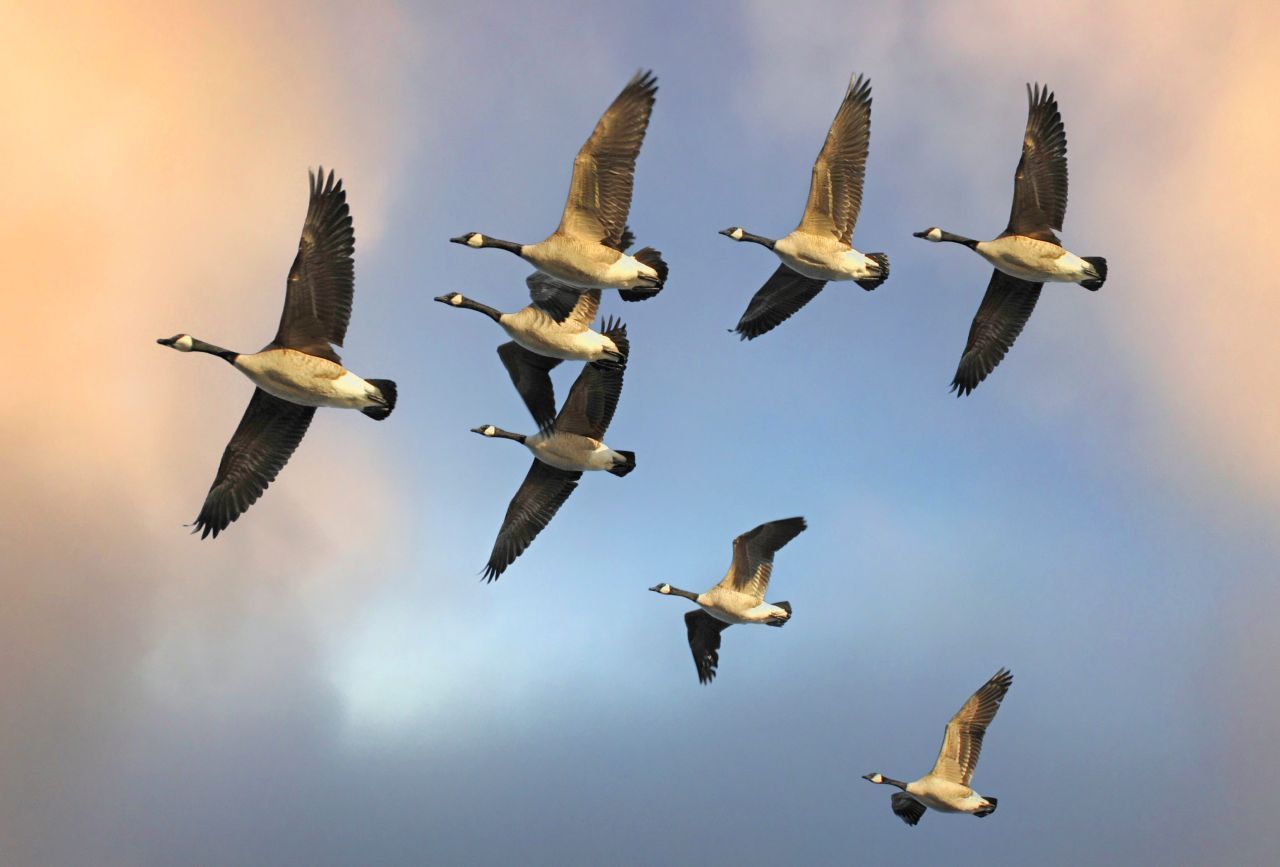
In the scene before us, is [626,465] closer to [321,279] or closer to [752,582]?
[752,582]

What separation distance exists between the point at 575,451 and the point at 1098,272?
31.5 feet

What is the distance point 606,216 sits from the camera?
73.3 feet

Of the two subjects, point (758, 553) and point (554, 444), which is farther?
point (758, 553)

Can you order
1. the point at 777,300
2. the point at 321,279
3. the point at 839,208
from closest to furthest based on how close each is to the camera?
1. the point at 321,279
2. the point at 839,208
3. the point at 777,300

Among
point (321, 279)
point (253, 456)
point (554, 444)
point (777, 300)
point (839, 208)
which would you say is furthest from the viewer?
point (777, 300)

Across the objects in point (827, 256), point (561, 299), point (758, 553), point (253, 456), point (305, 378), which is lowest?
point (253, 456)

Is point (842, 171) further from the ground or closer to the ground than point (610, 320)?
further from the ground

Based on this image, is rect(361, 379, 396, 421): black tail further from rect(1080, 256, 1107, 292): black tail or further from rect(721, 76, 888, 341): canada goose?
rect(1080, 256, 1107, 292): black tail

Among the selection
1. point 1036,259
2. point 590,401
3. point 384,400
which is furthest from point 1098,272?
point 384,400

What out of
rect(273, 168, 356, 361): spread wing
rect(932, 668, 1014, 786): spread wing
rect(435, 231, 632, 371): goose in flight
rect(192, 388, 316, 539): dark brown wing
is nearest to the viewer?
→ rect(273, 168, 356, 361): spread wing

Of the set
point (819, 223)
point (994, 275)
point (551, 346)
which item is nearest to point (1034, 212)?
point (994, 275)

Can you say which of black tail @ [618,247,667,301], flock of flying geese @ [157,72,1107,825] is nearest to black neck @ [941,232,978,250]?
flock of flying geese @ [157,72,1107,825]

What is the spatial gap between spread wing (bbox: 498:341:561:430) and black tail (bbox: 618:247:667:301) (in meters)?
2.60

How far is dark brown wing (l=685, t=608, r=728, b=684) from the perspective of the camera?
1164 inches
